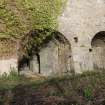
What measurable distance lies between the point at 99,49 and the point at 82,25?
5.42ft

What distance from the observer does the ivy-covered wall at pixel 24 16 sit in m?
14.1

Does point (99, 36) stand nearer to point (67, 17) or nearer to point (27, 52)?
point (67, 17)

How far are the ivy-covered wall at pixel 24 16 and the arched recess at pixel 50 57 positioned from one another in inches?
41.9

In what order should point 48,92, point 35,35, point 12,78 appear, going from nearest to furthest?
1. point 48,92
2. point 12,78
3. point 35,35

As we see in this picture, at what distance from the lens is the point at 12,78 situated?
1366 centimetres

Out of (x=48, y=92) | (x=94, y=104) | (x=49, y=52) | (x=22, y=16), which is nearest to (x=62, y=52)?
(x=49, y=52)

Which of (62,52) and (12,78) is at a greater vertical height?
(62,52)

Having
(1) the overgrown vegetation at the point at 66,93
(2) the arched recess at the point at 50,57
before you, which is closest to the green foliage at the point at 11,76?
(2) the arched recess at the point at 50,57

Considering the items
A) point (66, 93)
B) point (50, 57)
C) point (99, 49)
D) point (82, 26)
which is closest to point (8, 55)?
point (50, 57)

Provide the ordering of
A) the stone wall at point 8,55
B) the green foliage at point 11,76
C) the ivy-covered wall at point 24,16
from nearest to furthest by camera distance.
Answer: the green foliage at point 11,76 → the ivy-covered wall at point 24,16 → the stone wall at point 8,55

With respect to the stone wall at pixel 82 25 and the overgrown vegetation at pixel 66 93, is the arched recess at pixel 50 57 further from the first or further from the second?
the overgrown vegetation at pixel 66 93

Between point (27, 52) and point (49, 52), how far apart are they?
1.49 metres

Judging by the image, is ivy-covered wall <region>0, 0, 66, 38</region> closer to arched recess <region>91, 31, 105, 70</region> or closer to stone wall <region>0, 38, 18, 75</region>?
stone wall <region>0, 38, 18, 75</region>

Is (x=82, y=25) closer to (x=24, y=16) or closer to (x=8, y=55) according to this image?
(x=24, y=16)
